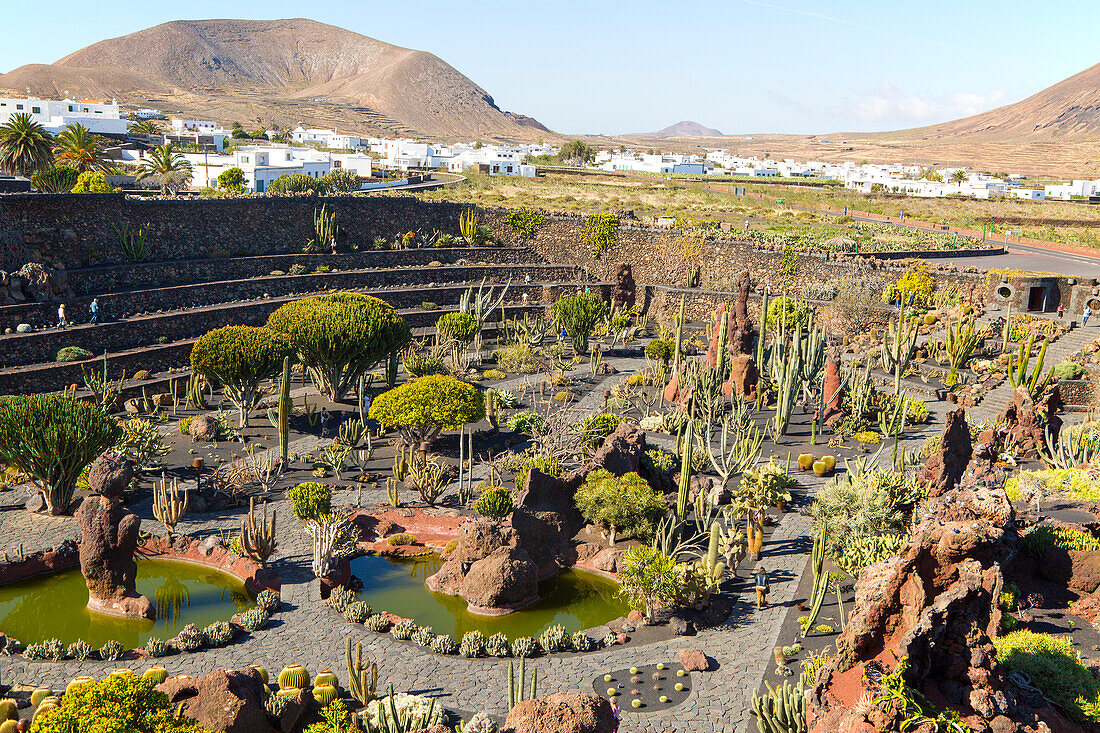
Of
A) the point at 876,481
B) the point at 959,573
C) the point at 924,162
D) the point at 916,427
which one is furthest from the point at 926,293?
the point at 924,162

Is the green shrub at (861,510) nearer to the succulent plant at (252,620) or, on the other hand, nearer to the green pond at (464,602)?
the green pond at (464,602)

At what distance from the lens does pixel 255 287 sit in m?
40.2

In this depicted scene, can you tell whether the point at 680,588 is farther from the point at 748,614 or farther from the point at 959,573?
the point at 959,573

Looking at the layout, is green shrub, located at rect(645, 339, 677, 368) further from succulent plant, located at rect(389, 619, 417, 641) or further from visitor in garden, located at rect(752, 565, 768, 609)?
succulent plant, located at rect(389, 619, 417, 641)

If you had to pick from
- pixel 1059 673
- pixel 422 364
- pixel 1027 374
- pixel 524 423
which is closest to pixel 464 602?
pixel 1059 673

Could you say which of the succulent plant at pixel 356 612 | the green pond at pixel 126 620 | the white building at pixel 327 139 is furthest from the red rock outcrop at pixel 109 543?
the white building at pixel 327 139

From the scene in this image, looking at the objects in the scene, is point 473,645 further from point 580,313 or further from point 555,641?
point 580,313

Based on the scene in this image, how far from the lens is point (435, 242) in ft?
170

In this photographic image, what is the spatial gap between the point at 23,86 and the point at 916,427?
190865 mm

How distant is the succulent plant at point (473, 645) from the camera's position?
15.6 meters

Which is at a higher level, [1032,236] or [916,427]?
[1032,236]

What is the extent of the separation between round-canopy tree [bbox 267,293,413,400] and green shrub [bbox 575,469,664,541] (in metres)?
11.7

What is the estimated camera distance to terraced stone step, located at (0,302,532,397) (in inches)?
1138

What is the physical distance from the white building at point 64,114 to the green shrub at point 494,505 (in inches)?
3171
